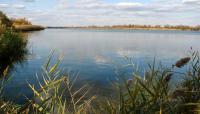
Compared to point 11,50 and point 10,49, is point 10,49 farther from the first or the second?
point 11,50

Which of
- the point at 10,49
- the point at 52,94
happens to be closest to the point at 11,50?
the point at 10,49

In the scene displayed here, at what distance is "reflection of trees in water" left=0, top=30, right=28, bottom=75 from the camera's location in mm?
18172

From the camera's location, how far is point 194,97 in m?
4.94

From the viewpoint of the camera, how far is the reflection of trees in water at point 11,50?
18.2 meters

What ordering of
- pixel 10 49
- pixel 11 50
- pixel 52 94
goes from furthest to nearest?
1. pixel 11 50
2. pixel 10 49
3. pixel 52 94

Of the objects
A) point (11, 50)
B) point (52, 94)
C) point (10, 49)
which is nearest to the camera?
point (52, 94)

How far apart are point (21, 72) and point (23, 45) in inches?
312

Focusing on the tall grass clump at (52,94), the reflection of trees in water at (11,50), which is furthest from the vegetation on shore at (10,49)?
the tall grass clump at (52,94)

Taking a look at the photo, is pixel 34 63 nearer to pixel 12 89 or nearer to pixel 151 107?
pixel 12 89

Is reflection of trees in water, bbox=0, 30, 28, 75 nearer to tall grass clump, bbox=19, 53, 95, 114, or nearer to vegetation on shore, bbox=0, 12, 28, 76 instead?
vegetation on shore, bbox=0, 12, 28, 76

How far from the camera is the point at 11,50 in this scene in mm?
20141

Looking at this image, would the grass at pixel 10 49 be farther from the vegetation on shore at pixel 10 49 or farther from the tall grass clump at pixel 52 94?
the tall grass clump at pixel 52 94

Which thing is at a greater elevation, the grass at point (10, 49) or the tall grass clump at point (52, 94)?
the tall grass clump at point (52, 94)

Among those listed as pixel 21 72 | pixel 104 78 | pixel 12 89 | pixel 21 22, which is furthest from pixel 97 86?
pixel 21 22
